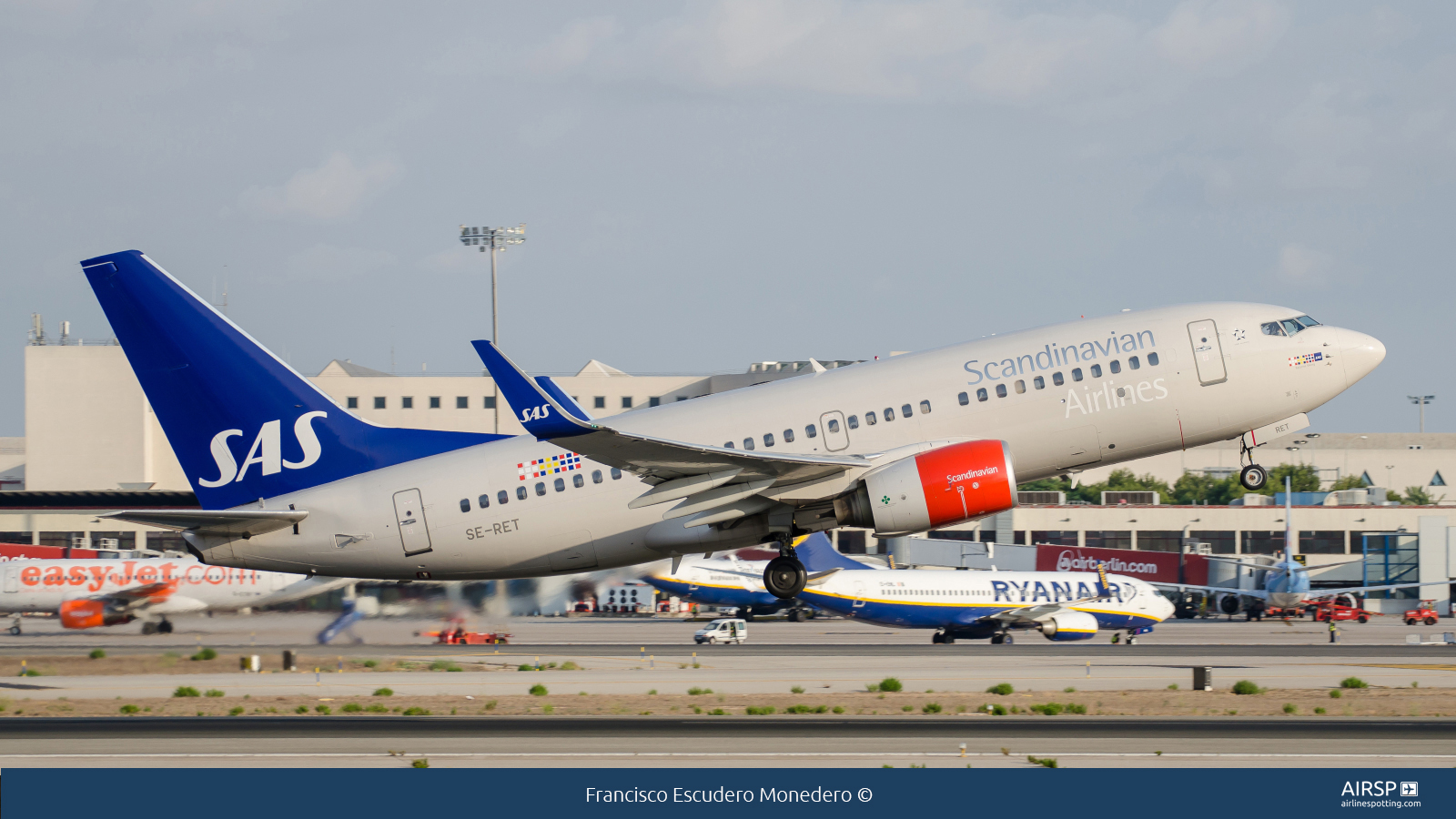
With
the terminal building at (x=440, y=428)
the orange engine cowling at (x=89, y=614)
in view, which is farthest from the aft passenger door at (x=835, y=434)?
the terminal building at (x=440, y=428)

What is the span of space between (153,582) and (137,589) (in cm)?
83

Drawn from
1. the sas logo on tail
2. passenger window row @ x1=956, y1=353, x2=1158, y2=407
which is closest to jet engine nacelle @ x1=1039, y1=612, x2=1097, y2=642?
passenger window row @ x1=956, y1=353, x2=1158, y2=407

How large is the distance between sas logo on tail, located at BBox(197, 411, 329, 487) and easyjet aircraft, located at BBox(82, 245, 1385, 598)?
31cm

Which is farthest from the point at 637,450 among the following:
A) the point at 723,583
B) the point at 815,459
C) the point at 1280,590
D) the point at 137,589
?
the point at 1280,590

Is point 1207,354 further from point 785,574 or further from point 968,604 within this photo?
point 968,604

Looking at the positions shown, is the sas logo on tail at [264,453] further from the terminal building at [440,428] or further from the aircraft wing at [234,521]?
the terminal building at [440,428]

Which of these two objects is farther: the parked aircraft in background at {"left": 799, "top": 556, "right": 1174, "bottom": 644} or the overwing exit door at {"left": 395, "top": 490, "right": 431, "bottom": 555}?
the parked aircraft in background at {"left": 799, "top": 556, "right": 1174, "bottom": 644}

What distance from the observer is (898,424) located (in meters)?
29.2

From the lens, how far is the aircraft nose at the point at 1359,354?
30141 millimetres

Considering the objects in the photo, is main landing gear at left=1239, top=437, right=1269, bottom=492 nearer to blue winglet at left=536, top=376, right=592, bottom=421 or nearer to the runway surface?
the runway surface

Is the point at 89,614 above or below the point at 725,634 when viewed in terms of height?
above

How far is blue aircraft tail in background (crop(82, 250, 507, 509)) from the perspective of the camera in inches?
1258

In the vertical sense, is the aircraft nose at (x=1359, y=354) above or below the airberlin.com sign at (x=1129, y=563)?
above

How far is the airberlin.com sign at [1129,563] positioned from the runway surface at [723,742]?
2824 inches
